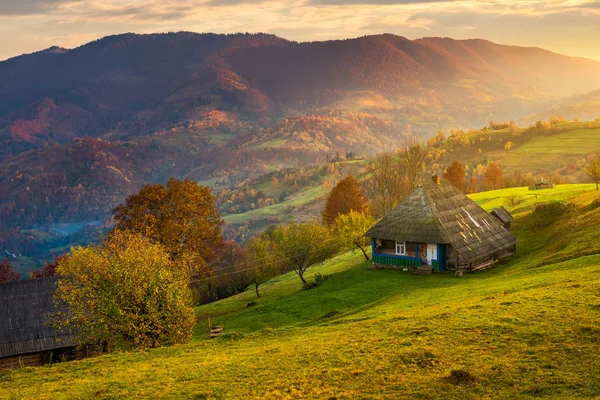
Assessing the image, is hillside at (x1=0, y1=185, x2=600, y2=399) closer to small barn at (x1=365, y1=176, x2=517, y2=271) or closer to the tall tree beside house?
small barn at (x1=365, y1=176, x2=517, y2=271)

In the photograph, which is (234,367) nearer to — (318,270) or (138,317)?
(138,317)

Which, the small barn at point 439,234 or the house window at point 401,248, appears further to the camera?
the house window at point 401,248

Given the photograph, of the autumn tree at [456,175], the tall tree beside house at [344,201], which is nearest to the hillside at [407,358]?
the tall tree beside house at [344,201]

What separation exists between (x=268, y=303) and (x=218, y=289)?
128 feet

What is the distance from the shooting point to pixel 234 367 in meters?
20.8

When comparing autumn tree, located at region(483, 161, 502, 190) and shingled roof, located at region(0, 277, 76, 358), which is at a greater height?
autumn tree, located at region(483, 161, 502, 190)

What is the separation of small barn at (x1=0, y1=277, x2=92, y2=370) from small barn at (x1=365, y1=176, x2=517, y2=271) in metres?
30.6

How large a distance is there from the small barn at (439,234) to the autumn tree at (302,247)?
639 cm

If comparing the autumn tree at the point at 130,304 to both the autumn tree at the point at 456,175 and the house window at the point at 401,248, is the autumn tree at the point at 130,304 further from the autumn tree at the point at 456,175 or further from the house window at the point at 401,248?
the autumn tree at the point at 456,175

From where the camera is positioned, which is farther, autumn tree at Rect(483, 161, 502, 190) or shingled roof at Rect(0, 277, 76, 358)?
autumn tree at Rect(483, 161, 502, 190)

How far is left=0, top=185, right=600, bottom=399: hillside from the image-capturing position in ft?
54.0

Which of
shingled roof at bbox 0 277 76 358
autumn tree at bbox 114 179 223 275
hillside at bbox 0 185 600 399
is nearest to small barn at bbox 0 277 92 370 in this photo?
shingled roof at bbox 0 277 76 358

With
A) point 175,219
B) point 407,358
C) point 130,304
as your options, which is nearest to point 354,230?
point 175,219

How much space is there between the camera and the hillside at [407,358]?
16453 millimetres
